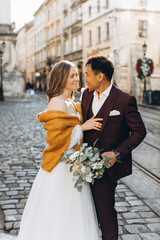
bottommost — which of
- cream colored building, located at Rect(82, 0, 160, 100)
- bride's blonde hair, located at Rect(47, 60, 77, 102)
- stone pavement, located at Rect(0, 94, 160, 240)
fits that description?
stone pavement, located at Rect(0, 94, 160, 240)

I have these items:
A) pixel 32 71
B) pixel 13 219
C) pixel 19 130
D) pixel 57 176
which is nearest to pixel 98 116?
pixel 57 176

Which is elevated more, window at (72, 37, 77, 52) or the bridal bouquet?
window at (72, 37, 77, 52)

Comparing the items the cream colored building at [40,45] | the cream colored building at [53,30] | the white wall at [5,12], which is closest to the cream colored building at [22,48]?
the cream colored building at [40,45]

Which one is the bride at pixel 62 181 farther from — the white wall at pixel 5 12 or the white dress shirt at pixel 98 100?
the white wall at pixel 5 12

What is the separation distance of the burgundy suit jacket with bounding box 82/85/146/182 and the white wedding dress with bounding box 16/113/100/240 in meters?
0.27

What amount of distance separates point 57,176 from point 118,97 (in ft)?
2.70

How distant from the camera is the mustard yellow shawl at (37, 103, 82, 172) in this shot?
2.62 meters

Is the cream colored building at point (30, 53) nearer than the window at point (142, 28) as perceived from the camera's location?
No

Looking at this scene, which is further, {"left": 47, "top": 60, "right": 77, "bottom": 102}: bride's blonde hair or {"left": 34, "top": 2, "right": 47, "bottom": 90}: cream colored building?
{"left": 34, "top": 2, "right": 47, "bottom": 90}: cream colored building

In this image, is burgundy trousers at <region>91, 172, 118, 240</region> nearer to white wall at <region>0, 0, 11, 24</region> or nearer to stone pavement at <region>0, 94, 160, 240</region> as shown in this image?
stone pavement at <region>0, 94, 160, 240</region>

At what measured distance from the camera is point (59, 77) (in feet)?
9.00

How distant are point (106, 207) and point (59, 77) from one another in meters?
1.13

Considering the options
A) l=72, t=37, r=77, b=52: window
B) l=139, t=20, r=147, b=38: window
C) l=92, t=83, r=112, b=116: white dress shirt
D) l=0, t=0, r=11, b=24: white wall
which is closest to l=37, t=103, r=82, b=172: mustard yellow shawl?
l=92, t=83, r=112, b=116: white dress shirt

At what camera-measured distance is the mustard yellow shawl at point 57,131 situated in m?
2.62
